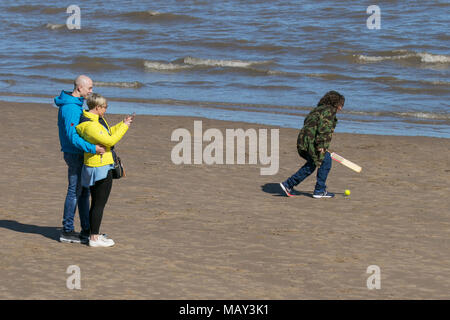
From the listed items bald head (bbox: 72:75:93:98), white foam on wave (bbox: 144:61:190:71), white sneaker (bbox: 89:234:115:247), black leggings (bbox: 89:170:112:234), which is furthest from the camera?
white foam on wave (bbox: 144:61:190:71)

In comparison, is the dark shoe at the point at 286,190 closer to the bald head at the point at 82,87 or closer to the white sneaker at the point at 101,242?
the white sneaker at the point at 101,242

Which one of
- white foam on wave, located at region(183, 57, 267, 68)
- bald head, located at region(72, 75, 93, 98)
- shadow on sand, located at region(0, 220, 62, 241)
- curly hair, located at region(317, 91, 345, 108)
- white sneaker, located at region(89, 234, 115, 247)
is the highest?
bald head, located at region(72, 75, 93, 98)

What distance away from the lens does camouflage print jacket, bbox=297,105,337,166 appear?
9.80 metres

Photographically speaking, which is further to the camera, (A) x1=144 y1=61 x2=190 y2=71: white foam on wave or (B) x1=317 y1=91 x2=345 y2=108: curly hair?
(A) x1=144 y1=61 x2=190 y2=71: white foam on wave

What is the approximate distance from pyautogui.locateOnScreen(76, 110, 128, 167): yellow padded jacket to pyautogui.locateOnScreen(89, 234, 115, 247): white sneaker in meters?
0.79

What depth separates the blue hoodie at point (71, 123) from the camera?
7.14m

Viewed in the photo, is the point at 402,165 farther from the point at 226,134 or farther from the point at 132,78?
the point at 132,78

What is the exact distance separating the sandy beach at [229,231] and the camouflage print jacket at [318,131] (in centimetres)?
64

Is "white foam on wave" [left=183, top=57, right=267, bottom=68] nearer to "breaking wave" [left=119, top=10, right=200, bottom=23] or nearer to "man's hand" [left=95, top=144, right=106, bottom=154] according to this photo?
"breaking wave" [left=119, top=10, right=200, bottom=23]

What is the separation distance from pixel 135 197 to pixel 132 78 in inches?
576

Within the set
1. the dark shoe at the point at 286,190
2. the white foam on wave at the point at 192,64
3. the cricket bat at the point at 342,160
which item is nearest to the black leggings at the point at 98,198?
the dark shoe at the point at 286,190

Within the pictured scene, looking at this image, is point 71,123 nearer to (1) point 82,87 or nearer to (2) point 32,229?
(1) point 82,87

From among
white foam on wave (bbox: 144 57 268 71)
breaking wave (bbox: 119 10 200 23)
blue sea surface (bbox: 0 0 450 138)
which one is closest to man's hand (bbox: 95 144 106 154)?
blue sea surface (bbox: 0 0 450 138)

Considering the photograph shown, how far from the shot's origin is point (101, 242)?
7625mm
